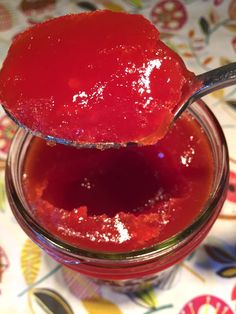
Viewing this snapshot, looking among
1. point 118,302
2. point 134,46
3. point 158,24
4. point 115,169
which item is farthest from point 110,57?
point 158,24

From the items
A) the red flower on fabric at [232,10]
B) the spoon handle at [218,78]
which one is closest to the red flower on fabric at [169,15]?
the red flower on fabric at [232,10]

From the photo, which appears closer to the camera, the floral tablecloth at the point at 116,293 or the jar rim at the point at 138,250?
the jar rim at the point at 138,250

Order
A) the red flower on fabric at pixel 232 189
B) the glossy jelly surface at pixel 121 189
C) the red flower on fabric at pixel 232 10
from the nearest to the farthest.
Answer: the glossy jelly surface at pixel 121 189
the red flower on fabric at pixel 232 189
the red flower on fabric at pixel 232 10

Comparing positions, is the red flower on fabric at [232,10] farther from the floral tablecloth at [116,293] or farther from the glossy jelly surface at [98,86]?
the glossy jelly surface at [98,86]

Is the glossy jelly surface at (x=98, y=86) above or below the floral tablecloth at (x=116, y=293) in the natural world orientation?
above

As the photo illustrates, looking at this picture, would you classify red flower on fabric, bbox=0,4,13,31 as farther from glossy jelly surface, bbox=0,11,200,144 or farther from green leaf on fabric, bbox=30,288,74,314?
green leaf on fabric, bbox=30,288,74,314

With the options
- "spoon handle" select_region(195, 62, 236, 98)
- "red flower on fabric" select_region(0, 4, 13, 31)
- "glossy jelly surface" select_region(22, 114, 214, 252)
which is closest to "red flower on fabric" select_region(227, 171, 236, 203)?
"glossy jelly surface" select_region(22, 114, 214, 252)

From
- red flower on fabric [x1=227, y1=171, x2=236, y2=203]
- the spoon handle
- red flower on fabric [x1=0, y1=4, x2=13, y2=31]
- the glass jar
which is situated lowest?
red flower on fabric [x1=227, y1=171, x2=236, y2=203]
